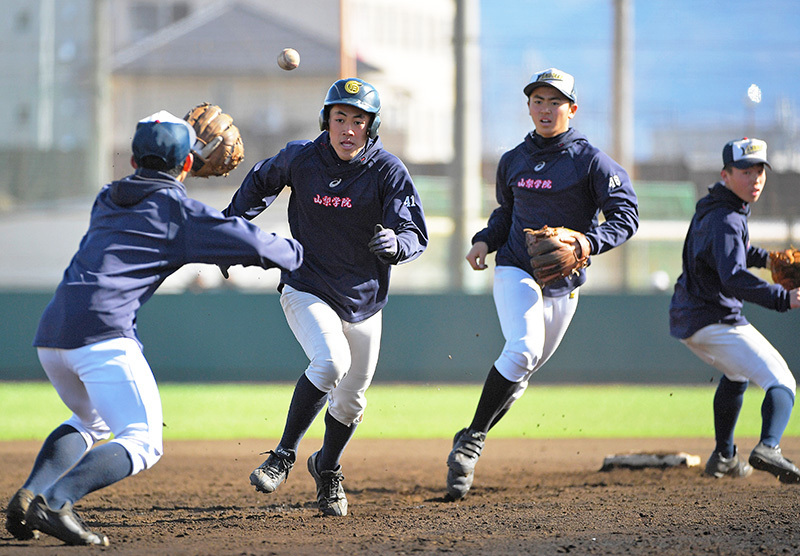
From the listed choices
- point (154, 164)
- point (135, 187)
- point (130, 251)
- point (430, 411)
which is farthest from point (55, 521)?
point (430, 411)

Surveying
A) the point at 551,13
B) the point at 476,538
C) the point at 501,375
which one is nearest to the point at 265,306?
the point at 551,13

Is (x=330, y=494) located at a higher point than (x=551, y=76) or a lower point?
lower

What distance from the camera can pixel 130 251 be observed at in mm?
3549

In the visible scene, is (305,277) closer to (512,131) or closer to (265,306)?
(265,306)

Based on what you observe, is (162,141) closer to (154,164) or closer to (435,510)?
(154,164)

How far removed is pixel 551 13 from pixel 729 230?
322 inches

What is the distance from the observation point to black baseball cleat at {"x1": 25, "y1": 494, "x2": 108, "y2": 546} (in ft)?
11.2

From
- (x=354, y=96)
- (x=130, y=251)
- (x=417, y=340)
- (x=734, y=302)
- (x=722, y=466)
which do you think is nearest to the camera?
(x=130, y=251)

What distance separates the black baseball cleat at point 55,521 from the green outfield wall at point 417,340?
325 inches

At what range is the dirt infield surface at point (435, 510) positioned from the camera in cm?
371

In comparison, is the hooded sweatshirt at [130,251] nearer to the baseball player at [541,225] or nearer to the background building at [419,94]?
the baseball player at [541,225]

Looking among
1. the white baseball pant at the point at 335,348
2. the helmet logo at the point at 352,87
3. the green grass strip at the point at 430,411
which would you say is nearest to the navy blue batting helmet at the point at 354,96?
the helmet logo at the point at 352,87

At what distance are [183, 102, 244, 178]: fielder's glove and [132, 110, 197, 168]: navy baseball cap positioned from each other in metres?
0.60

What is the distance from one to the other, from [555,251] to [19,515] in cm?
270
